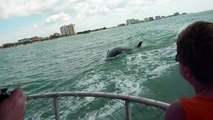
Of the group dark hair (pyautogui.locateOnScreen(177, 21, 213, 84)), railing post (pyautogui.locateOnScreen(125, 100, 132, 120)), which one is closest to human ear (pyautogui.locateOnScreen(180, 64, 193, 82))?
dark hair (pyautogui.locateOnScreen(177, 21, 213, 84))

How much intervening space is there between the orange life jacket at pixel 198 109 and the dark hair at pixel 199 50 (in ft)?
0.44

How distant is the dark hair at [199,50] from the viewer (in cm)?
214

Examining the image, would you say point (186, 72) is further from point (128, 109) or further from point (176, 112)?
point (128, 109)

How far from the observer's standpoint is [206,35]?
2.15m

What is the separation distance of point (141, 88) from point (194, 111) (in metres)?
11.9

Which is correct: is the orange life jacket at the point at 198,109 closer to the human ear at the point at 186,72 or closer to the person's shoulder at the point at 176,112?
the person's shoulder at the point at 176,112

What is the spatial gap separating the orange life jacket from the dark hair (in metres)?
0.13

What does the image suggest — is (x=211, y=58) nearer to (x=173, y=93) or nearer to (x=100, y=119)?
(x=100, y=119)

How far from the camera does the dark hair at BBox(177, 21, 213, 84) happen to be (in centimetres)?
214

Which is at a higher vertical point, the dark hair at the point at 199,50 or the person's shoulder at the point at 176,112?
the dark hair at the point at 199,50

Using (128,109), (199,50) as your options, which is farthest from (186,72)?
(128,109)

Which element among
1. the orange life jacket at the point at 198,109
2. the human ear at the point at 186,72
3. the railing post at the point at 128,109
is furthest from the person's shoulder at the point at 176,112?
the railing post at the point at 128,109

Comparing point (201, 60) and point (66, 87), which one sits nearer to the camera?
point (201, 60)

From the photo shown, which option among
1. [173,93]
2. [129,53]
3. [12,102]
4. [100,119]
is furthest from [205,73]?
[129,53]
